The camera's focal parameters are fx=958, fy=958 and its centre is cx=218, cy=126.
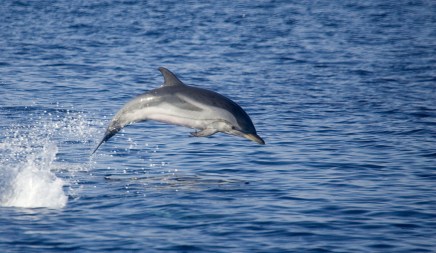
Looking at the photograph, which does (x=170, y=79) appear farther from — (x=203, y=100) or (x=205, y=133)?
(x=205, y=133)

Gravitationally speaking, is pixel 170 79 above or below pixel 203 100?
above

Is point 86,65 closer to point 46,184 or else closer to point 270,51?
point 270,51

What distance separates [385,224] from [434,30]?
1450 inches

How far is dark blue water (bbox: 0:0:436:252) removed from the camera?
14164 mm

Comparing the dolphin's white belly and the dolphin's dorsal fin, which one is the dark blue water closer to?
the dolphin's white belly

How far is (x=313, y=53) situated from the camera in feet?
131

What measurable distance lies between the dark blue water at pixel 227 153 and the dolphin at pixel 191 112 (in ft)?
3.78

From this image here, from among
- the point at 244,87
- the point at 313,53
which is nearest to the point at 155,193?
the point at 244,87

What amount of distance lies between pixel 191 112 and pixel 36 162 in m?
4.11

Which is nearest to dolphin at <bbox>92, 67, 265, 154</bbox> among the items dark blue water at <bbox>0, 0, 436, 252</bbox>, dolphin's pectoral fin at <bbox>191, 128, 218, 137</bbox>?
dolphin's pectoral fin at <bbox>191, 128, 218, 137</bbox>

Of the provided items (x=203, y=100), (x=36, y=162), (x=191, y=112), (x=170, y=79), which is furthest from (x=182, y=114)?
(x=36, y=162)

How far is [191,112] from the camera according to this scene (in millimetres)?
16281

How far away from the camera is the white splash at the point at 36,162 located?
15773 millimetres

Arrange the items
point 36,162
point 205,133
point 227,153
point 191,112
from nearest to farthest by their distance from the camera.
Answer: point 205,133
point 191,112
point 36,162
point 227,153
